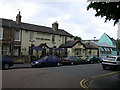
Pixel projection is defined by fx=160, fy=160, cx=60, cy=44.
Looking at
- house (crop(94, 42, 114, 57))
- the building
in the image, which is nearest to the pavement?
the building

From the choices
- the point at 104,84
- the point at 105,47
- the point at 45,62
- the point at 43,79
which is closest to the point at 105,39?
the point at 105,47

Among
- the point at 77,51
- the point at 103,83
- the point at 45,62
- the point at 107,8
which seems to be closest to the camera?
the point at 107,8

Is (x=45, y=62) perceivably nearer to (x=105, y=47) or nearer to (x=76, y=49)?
(x=76, y=49)

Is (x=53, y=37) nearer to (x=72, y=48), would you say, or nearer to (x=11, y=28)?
(x=72, y=48)

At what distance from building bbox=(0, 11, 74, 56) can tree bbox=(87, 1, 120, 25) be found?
2075cm

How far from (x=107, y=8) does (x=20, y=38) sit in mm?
22059

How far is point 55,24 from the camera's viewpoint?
35.9 meters

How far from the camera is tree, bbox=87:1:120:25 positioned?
8.10m

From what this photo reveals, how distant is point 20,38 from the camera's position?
28.1 metres

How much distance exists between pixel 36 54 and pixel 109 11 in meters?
23.0

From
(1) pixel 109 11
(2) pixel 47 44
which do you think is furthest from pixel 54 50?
(1) pixel 109 11

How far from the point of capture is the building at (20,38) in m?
26.7

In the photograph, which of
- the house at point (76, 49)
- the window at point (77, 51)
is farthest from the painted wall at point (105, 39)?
the window at point (77, 51)

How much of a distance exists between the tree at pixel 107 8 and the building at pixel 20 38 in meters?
20.7
